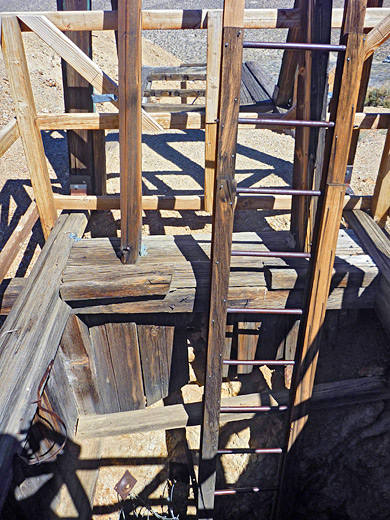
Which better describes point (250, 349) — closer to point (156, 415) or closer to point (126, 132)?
point (156, 415)

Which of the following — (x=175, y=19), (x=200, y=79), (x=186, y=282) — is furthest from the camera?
(x=200, y=79)

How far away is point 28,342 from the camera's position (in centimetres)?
238

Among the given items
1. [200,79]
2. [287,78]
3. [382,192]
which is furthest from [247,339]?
[200,79]

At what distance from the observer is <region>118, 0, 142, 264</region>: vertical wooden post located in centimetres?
254

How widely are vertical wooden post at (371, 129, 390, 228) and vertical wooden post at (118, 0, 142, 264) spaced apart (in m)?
1.91

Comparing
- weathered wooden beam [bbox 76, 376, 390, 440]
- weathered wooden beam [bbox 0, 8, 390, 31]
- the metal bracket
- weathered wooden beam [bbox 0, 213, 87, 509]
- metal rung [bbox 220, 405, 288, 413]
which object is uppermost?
weathered wooden beam [bbox 0, 8, 390, 31]

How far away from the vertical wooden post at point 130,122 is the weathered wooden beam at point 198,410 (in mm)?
1193

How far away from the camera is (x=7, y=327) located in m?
2.49

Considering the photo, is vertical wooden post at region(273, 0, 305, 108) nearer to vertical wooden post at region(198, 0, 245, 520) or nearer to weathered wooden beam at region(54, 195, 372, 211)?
weathered wooden beam at region(54, 195, 372, 211)

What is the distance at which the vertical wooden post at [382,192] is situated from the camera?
11.1 ft

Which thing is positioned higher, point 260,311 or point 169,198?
point 169,198

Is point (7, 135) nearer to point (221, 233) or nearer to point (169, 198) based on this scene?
point (169, 198)

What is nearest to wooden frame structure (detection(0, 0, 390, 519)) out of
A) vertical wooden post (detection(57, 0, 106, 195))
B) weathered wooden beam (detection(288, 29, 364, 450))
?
weathered wooden beam (detection(288, 29, 364, 450))

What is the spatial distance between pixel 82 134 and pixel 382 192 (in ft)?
8.13
